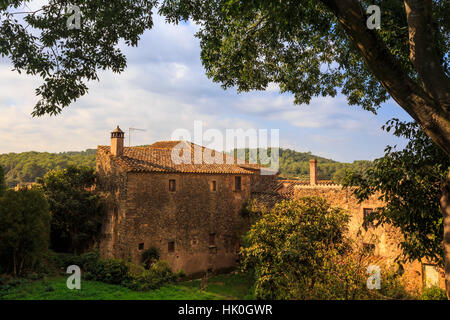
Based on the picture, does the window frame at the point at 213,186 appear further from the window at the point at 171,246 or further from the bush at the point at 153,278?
the bush at the point at 153,278

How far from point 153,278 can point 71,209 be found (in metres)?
7.28

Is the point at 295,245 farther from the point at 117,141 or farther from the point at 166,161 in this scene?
the point at 117,141

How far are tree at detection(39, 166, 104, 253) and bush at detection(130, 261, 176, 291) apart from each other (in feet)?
19.7

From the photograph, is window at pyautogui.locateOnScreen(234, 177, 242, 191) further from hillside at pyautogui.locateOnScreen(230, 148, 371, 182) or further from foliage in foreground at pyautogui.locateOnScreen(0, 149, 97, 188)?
hillside at pyautogui.locateOnScreen(230, 148, 371, 182)

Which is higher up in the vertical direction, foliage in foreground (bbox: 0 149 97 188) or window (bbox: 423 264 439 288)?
foliage in foreground (bbox: 0 149 97 188)

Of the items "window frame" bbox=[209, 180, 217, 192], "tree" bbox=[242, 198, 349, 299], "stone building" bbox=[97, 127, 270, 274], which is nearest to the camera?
"tree" bbox=[242, 198, 349, 299]

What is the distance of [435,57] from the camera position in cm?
504

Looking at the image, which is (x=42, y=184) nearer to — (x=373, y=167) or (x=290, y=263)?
(x=290, y=263)

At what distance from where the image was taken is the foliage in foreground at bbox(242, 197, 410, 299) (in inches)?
Result: 335

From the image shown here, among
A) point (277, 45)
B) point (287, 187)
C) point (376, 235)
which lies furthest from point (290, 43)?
point (287, 187)

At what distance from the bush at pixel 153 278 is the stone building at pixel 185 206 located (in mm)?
2781

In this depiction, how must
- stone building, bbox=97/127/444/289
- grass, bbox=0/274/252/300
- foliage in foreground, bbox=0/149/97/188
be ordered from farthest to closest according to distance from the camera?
foliage in foreground, bbox=0/149/97/188 < stone building, bbox=97/127/444/289 < grass, bbox=0/274/252/300

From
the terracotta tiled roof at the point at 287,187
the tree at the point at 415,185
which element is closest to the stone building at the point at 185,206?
the terracotta tiled roof at the point at 287,187

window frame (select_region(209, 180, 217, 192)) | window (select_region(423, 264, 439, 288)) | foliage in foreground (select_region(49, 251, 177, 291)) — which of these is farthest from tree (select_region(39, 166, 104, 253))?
window (select_region(423, 264, 439, 288))
